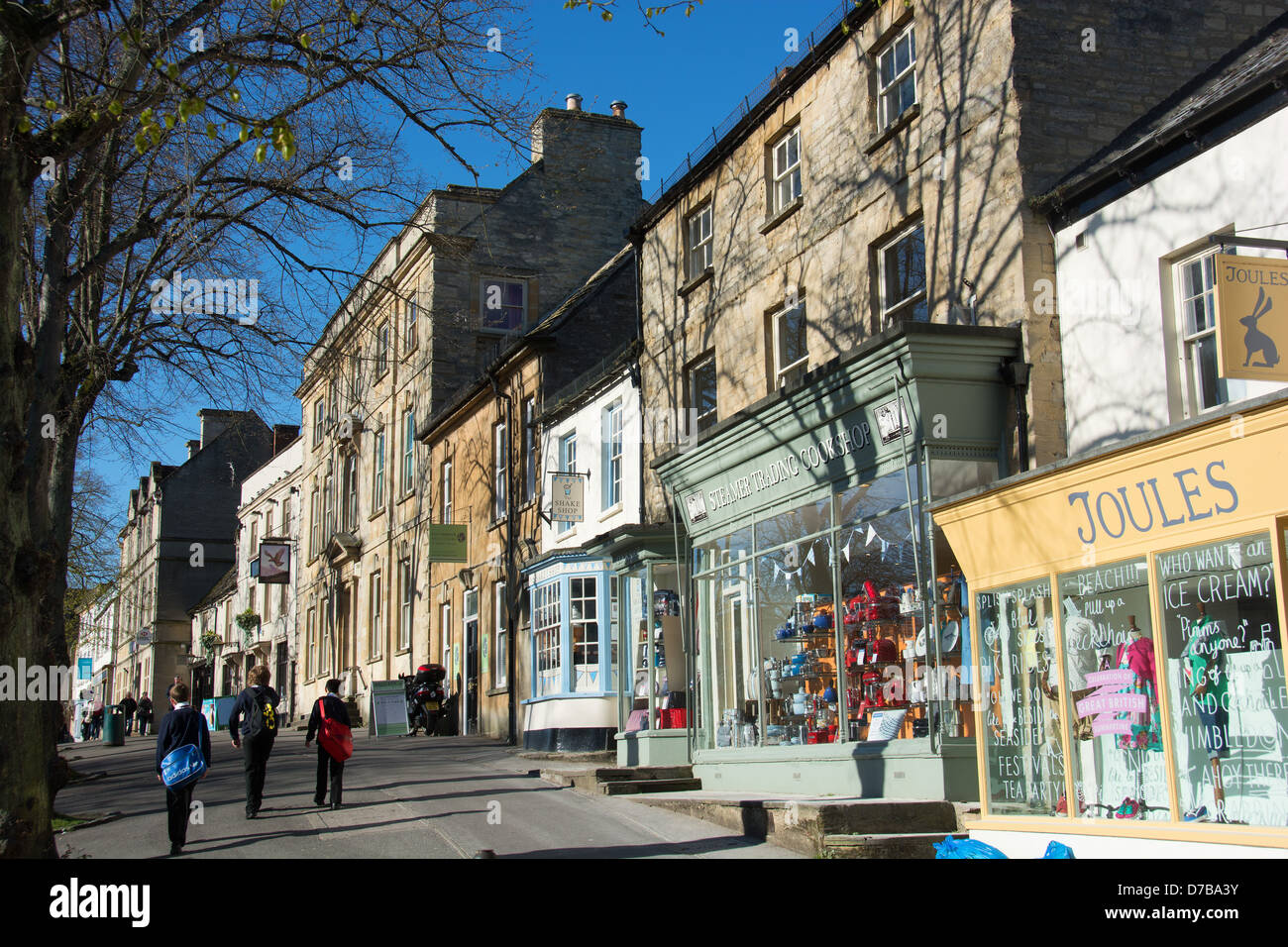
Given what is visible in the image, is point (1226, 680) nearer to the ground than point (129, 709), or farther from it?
farther from it

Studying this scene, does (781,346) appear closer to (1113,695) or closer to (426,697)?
(1113,695)

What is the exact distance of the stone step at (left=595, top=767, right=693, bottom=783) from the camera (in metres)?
15.9

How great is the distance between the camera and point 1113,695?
9.30 meters

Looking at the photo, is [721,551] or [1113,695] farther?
[721,551]

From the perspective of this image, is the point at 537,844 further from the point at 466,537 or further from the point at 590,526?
the point at 466,537

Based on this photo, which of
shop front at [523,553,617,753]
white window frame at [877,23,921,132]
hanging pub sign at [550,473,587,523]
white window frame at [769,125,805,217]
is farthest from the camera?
hanging pub sign at [550,473,587,523]

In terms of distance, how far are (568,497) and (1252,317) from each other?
15.1m

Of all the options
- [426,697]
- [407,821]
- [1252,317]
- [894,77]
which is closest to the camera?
[1252,317]

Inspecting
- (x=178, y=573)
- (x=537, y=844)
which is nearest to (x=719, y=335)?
(x=537, y=844)

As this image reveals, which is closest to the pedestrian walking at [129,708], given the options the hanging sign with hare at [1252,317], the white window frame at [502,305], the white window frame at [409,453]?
the white window frame at [409,453]

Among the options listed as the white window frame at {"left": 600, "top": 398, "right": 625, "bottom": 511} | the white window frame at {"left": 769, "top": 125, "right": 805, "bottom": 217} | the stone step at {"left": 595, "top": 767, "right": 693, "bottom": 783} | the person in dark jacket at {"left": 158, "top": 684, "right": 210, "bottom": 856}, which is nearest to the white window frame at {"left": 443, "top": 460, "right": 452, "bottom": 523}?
the white window frame at {"left": 600, "top": 398, "right": 625, "bottom": 511}

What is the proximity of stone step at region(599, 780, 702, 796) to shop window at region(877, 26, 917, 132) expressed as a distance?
844 centimetres

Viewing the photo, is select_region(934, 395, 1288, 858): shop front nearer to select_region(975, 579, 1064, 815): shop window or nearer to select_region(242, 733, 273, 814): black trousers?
select_region(975, 579, 1064, 815): shop window

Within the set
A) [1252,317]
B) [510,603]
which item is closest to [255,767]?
[1252,317]
